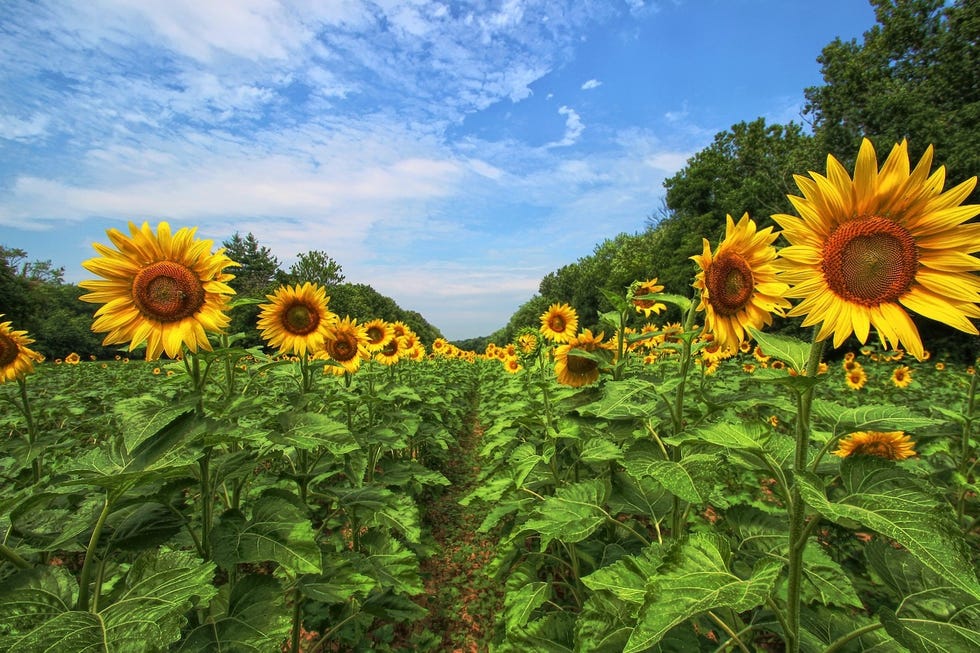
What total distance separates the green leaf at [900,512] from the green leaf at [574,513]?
3.34 feet

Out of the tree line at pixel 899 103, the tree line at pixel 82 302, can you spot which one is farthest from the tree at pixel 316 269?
the tree line at pixel 899 103

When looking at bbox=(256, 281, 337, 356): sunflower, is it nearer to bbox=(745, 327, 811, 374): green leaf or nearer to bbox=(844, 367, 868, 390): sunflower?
bbox=(745, 327, 811, 374): green leaf

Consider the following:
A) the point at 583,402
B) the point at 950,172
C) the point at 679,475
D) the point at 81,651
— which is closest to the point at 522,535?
the point at 583,402

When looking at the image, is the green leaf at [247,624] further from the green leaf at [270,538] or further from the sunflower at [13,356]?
the sunflower at [13,356]

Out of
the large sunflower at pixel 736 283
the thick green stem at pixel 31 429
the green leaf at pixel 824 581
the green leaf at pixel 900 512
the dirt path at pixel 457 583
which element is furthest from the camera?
the dirt path at pixel 457 583

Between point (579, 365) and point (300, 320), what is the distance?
2.09 meters

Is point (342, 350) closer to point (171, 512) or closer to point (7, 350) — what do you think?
point (7, 350)

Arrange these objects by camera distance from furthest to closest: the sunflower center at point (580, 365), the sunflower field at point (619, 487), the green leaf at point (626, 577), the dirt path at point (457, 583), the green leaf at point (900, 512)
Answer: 1. the dirt path at point (457, 583)
2. the sunflower center at point (580, 365)
3. the green leaf at point (626, 577)
4. the sunflower field at point (619, 487)
5. the green leaf at point (900, 512)

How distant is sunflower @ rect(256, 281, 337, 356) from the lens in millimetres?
3055

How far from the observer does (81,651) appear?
1.07 m

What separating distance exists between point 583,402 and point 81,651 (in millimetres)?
2369

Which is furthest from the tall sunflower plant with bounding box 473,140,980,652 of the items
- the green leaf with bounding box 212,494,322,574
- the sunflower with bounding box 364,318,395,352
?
the sunflower with bounding box 364,318,395,352

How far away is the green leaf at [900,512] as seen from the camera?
2.89 ft

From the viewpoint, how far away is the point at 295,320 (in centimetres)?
312
